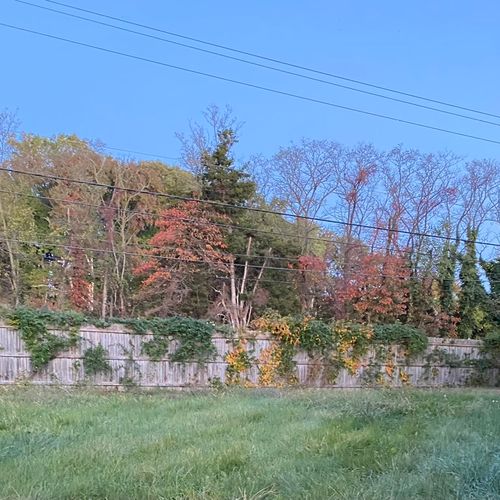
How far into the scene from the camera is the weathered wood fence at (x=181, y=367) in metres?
12.8

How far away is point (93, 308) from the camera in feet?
70.8

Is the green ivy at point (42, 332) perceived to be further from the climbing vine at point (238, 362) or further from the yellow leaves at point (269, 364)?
the yellow leaves at point (269, 364)

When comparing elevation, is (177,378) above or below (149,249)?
below

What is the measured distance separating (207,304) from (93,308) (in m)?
4.66

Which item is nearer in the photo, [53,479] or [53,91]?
[53,479]

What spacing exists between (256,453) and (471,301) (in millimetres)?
20346

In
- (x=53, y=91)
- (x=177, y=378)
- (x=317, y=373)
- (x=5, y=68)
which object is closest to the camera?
(x=5, y=68)

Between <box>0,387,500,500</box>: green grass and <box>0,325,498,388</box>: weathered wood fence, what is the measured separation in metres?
6.04

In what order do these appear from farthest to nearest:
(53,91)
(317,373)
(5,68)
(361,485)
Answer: (317,373) → (53,91) → (5,68) → (361,485)

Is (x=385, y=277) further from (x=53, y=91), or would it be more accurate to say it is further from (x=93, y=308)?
(x=53, y=91)

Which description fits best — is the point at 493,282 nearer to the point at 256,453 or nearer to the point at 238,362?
the point at 238,362

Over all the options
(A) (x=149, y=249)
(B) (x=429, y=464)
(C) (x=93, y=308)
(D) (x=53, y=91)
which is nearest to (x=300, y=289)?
(A) (x=149, y=249)

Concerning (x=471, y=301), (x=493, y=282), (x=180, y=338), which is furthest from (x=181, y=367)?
(x=493, y=282)

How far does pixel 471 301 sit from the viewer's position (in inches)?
890
